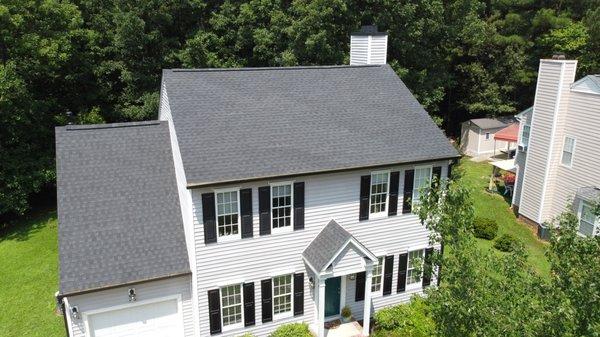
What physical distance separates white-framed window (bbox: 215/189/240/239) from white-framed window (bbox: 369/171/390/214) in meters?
5.00

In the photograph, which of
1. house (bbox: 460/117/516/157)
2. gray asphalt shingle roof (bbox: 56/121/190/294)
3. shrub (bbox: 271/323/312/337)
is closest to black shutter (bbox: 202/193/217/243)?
gray asphalt shingle roof (bbox: 56/121/190/294)

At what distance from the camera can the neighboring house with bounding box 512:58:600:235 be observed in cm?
2327

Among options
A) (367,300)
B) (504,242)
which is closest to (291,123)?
(367,300)

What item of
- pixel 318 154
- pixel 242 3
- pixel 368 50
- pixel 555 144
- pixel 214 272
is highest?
pixel 242 3

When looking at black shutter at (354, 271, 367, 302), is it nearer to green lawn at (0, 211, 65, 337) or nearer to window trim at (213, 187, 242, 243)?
window trim at (213, 187, 242, 243)

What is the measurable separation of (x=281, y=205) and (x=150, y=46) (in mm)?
22381

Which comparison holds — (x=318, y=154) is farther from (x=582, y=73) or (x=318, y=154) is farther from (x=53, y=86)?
(x=582, y=73)

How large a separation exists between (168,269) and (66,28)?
22.0 meters

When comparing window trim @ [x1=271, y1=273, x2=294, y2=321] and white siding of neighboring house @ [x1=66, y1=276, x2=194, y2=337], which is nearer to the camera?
white siding of neighboring house @ [x1=66, y1=276, x2=194, y2=337]

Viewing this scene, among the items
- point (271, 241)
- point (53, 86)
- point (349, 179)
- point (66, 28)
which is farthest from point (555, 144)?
point (53, 86)

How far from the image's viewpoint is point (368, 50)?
21906 millimetres

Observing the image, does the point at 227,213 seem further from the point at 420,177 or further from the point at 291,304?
the point at 420,177

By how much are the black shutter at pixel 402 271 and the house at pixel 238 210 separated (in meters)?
0.11

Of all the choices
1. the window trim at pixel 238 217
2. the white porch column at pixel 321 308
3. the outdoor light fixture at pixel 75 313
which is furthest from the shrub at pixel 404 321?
the outdoor light fixture at pixel 75 313
